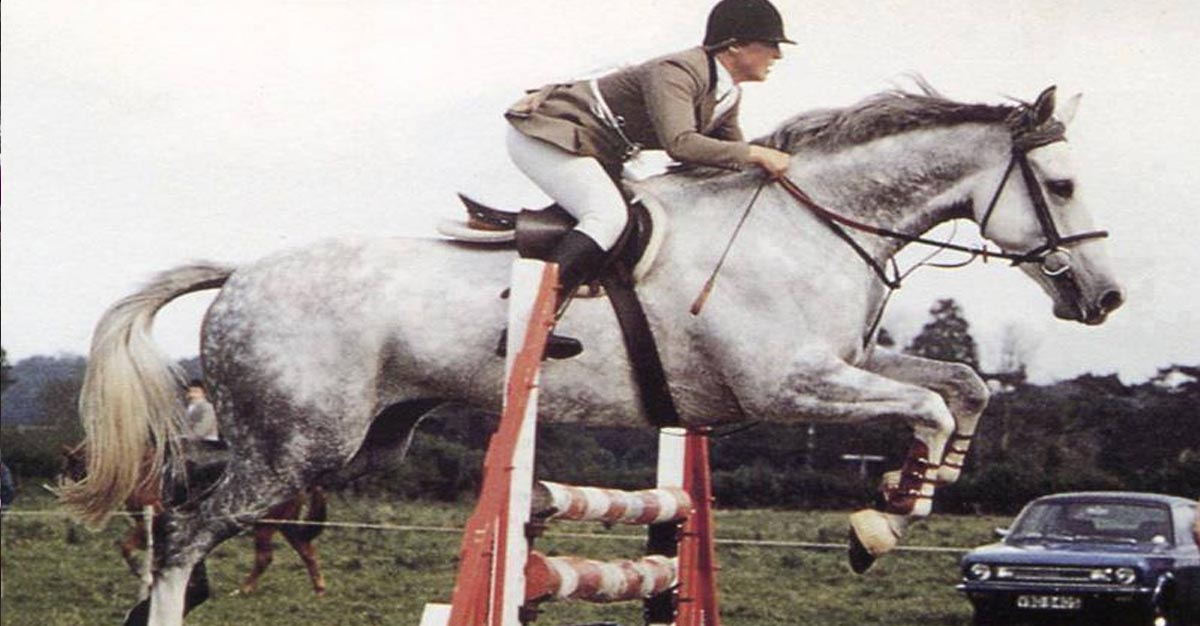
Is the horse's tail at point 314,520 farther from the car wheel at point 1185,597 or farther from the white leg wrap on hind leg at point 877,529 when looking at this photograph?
the car wheel at point 1185,597

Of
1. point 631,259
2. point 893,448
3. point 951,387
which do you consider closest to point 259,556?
point 893,448

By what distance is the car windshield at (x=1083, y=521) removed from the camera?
445 cm

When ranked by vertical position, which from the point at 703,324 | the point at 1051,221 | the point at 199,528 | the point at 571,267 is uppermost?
the point at 1051,221

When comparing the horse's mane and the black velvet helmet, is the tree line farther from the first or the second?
the black velvet helmet

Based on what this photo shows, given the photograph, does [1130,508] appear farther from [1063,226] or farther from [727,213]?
[727,213]

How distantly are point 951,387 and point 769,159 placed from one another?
582 millimetres

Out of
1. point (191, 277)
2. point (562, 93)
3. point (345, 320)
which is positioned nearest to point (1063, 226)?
point (562, 93)

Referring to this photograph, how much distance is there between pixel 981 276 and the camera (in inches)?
165

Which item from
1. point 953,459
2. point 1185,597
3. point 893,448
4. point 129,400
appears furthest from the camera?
point 893,448

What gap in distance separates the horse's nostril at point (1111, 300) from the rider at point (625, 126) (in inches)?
27.8

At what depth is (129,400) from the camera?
3.98 metres

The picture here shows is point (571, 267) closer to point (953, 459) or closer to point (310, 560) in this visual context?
point (953, 459)

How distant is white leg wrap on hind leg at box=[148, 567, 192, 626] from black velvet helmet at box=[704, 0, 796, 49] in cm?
162

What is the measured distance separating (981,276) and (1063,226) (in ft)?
2.09
